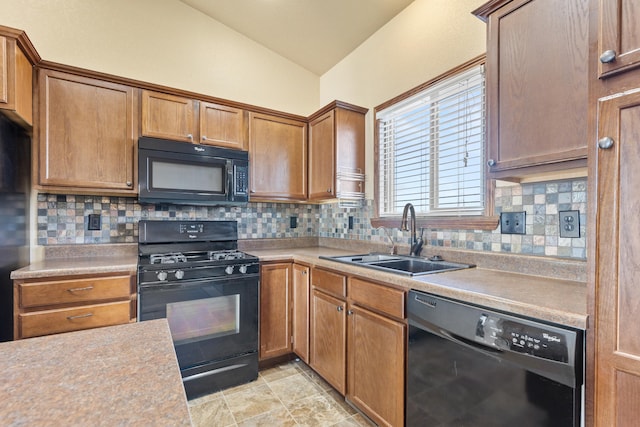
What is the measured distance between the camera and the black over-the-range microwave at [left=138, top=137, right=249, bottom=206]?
2164mm

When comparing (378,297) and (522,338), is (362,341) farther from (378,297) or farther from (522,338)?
(522,338)

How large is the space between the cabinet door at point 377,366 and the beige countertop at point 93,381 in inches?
43.2

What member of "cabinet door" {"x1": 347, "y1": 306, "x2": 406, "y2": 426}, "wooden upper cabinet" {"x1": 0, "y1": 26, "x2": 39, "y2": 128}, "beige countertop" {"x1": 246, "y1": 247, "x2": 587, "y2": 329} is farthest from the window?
"wooden upper cabinet" {"x1": 0, "y1": 26, "x2": 39, "y2": 128}

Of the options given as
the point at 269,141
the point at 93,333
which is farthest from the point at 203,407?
the point at 269,141

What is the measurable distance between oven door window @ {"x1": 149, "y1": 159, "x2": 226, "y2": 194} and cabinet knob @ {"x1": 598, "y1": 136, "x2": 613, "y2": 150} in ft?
7.20

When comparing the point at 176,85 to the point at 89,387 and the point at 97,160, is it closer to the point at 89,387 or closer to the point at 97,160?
the point at 97,160

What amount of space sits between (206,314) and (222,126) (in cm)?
142

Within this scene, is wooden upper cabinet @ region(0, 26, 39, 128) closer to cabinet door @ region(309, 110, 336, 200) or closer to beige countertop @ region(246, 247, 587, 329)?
cabinet door @ region(309, 110, 336, 200)

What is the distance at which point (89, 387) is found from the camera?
0.54m

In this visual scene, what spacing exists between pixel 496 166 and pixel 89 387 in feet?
5.13

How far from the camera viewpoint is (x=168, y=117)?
89.8 inches

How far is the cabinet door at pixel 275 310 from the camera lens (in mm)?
2346

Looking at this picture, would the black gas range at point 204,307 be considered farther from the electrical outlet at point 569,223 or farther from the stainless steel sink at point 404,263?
the electrical outlet at point 569,223

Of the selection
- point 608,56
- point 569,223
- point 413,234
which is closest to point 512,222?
point 569,223
